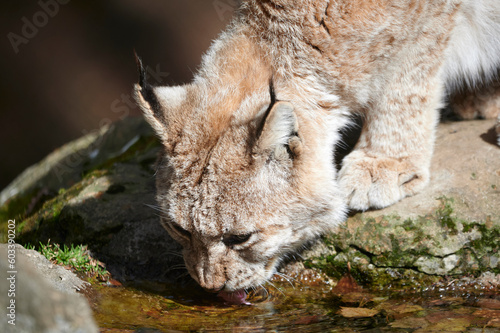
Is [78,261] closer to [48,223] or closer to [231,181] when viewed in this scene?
[48,223]

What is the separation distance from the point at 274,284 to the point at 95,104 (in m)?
8.16

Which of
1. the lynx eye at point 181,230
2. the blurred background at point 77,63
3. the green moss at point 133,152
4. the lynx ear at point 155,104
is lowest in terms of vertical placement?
the lynx eye at point 181,230

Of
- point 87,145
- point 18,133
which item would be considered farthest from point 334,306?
point 18,133

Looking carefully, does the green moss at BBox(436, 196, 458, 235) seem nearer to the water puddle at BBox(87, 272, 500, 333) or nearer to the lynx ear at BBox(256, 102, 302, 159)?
the water puddle at BBox(87, 272, 500, 333)

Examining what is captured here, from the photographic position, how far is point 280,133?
3.61 meters

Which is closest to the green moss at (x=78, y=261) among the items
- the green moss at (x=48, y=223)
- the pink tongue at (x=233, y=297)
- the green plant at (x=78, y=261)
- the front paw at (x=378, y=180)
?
the green plant at (x=78, y=261)

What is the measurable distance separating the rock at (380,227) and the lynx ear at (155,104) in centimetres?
96

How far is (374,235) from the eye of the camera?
4.29m

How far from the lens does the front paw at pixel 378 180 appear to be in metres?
4.44

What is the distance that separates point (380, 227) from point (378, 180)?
15.7 inches

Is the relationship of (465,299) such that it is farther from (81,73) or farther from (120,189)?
(81,73)

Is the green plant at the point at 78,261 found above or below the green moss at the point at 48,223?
below

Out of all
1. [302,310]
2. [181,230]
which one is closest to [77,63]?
[181,230]

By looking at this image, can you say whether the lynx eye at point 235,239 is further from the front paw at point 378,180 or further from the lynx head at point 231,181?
the front paw at point 378,180
